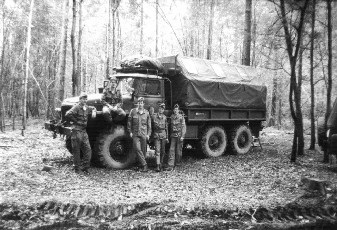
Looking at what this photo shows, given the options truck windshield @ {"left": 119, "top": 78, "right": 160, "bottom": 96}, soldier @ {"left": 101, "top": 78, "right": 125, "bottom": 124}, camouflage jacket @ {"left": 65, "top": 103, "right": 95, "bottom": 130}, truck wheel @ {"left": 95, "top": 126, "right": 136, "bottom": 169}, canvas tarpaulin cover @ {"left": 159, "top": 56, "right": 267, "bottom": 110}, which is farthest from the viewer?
canvas tarpaulin cover @ {"left": 159, "top": 56, "right": 267, "bottom": 110}

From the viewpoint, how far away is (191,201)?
17.5 feet

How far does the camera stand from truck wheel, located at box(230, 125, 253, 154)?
1059 centimetres

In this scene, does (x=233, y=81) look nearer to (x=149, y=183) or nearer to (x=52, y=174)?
(x=149, y=183)

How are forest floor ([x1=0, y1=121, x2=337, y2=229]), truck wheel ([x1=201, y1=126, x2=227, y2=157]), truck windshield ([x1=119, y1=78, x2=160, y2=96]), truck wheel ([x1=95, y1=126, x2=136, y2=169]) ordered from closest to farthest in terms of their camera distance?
forest floor ([x1=0, y1=121, x2=337, y2=229]) < truck wheel ([x1=95, y1=126, x2=136, y2=169]) < truck windshield ([x1=119, y1=78, x2=160, y2=96]) < truck wheel ([x1=201, y1=126, x2=227, y2=157])

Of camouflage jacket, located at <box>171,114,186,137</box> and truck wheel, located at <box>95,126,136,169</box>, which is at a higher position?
camouflage jacket, located at <box>171,114,186,137</box>

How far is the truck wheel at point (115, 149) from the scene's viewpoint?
7816mm

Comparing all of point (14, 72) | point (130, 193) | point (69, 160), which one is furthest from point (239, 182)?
point (14, 72)

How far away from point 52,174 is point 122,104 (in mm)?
2488

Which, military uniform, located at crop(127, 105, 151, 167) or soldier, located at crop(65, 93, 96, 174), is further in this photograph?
military uniform, located at crop(127, 105, 151, 167)

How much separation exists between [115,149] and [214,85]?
155 inches

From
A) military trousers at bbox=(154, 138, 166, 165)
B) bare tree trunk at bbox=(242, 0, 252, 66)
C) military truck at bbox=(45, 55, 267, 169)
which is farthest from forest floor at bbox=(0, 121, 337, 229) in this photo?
bare tree trunk at bbox=(242, 0, 252, 66)

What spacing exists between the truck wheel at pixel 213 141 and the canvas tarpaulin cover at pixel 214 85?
82 centimetres

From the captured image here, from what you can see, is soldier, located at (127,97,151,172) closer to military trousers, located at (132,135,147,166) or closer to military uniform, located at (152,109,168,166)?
military trousers, located at (132,135,147,166)

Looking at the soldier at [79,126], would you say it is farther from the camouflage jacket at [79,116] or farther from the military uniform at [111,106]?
the military uniform at [111,106]
